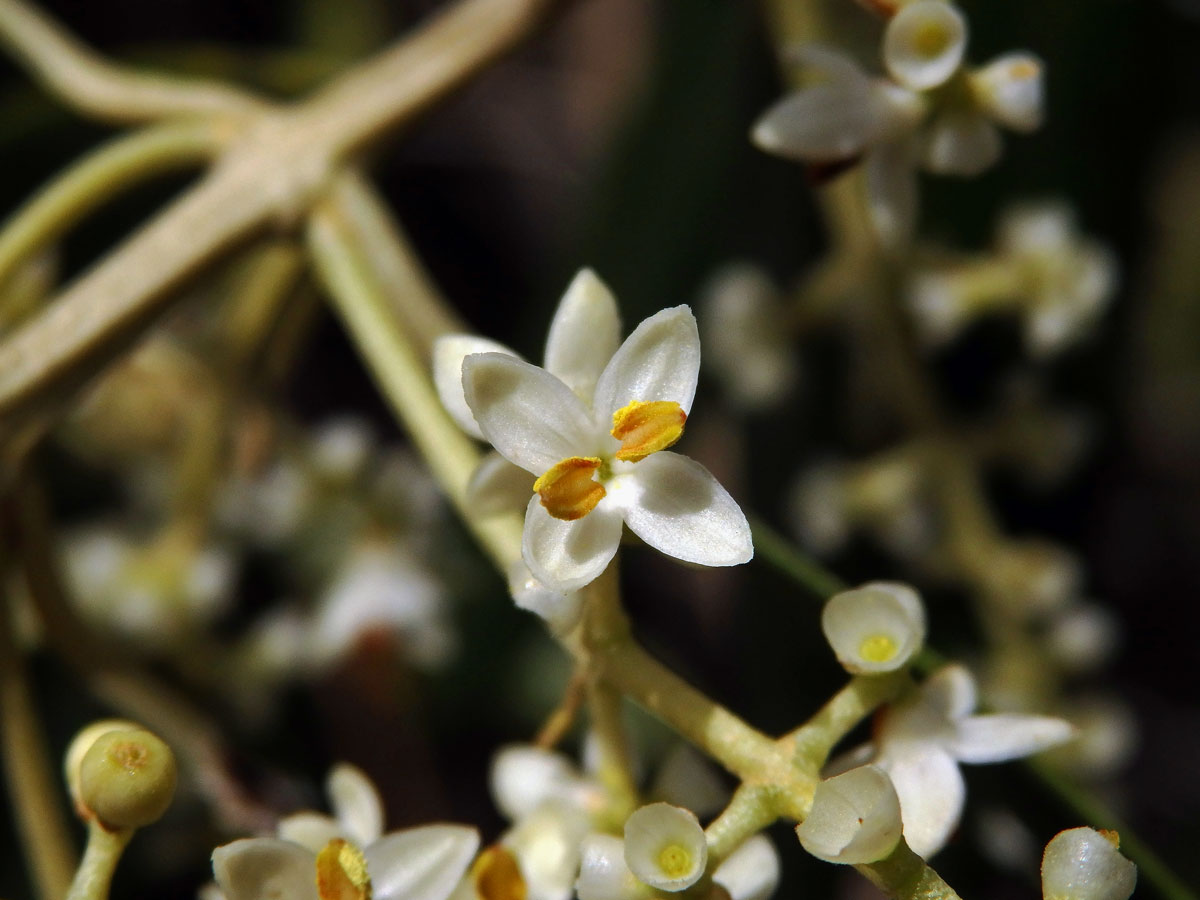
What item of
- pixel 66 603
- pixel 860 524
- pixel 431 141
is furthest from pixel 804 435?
pixel 431 141

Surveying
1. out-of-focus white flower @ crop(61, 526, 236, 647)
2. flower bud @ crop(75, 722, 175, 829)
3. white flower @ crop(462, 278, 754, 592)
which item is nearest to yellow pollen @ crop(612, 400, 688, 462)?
white flower @ crop(462, 278, 754, 592)

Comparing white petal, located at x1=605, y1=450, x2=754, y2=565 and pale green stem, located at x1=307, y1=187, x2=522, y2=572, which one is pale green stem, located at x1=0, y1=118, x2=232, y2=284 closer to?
pale green stem, located at x1=307, y1=187, x2=522, y2=572

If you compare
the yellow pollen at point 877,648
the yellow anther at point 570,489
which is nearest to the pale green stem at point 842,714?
the yellow pollen at point 877,648

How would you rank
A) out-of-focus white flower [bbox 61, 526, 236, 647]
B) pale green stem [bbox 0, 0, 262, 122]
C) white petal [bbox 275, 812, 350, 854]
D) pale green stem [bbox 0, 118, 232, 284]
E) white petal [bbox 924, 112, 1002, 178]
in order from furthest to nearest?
out-of-focus white flower [bbox 61, 526, 236, 647]
pale green stem [bbox 0, 0, 262, 122]
pale green stem [bbox 0, 118, 232, 284]
white petal [bbox 924, 112, 1002, 178]
white petal [bbox 275, 812, 350, 854]

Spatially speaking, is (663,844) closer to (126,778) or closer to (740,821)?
(740,821)

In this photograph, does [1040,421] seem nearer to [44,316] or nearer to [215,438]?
[215,438]

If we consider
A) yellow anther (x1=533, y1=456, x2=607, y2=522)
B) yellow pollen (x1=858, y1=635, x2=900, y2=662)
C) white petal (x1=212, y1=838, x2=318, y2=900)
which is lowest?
yellow pollen (x1=858, y1=635, x2=900, y2=662)

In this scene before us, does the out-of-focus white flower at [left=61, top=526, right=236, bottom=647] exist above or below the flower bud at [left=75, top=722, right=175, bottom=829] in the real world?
below

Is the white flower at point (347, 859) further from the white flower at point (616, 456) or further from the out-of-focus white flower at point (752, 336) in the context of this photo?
the out-of-focus white flower at point (752, 336)
